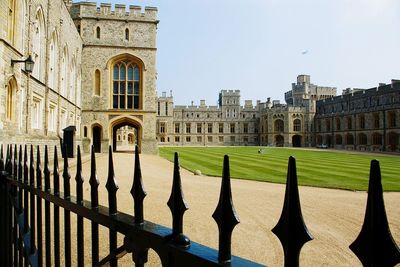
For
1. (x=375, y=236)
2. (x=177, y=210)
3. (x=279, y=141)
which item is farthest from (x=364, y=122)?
(x=375, y=236)

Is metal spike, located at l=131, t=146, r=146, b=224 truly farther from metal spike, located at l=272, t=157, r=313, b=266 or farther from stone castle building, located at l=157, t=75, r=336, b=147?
stone castle building, located at l=157, t=75, r=336, b=147

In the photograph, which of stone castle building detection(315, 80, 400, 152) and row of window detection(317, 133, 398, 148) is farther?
row of window detection(317, 133, 398, 148)

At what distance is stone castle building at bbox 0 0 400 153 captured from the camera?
11570mm

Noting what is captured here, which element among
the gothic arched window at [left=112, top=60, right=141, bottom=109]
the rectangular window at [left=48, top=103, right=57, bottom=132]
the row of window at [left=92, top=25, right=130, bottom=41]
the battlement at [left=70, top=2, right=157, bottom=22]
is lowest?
the rectangular window at [left=48, top=103, right=57, bottom=132]

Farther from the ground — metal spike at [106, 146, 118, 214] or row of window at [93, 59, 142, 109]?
row of window at [93, 59, 142, 109]

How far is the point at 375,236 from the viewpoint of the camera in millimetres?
775

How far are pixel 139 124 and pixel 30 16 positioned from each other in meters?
13.6

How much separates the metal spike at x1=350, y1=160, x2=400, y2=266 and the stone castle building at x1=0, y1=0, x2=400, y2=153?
11.7 feet

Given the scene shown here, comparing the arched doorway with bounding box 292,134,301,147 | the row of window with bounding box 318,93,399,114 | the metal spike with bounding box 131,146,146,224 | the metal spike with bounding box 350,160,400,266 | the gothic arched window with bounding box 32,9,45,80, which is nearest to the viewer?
the metal spike with bounding box 350,160,400,266

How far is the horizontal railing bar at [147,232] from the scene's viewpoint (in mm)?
984

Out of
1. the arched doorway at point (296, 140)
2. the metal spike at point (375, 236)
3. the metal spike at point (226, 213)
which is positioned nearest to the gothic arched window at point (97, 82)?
the metal spike at point (226, 213)

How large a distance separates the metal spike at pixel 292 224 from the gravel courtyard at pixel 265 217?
10.6 feet

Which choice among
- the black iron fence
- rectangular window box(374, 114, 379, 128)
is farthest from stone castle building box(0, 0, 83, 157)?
rectangular window box(374, 114, 379, 128)

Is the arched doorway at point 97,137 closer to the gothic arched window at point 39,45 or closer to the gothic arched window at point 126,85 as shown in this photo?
the gothic arched window at point 126,85
